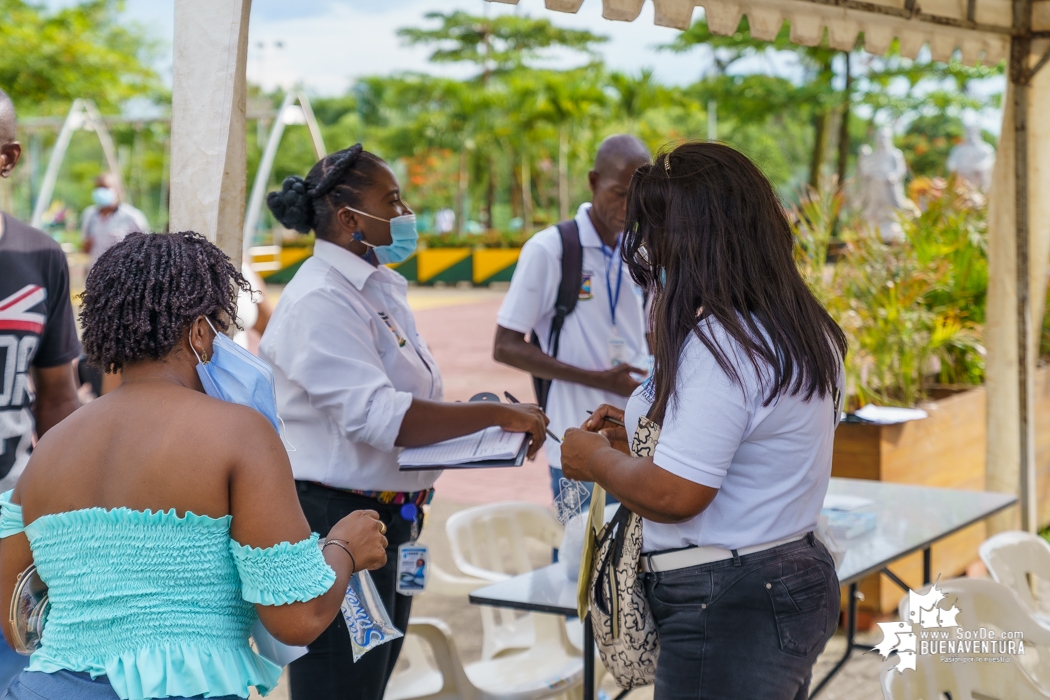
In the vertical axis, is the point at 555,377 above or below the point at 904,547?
above

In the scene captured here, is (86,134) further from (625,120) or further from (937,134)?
(937,134)

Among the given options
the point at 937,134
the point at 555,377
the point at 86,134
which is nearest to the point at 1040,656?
the point at 555,377

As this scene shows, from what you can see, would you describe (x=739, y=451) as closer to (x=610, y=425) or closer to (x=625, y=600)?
(x=625, y=600)

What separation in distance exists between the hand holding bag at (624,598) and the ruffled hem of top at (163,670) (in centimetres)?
A: 81

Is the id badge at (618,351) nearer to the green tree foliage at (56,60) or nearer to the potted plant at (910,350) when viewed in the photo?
the potted plant at (910,350)

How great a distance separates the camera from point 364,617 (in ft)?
7.30

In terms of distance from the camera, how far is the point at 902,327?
5.47 metres

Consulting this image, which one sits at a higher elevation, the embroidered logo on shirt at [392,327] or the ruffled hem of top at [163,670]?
the embroidered logo on shirt at [392,327]

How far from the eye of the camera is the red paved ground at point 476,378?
7.35 meters

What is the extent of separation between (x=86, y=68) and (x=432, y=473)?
22.1 m

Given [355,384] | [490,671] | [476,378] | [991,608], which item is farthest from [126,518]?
[476,378]

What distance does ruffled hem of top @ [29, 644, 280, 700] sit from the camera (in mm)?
1623

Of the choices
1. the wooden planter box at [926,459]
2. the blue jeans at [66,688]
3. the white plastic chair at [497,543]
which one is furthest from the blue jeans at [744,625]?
the wooden planter box at [926,459]

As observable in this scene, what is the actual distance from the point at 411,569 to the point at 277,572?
39.9 inches
